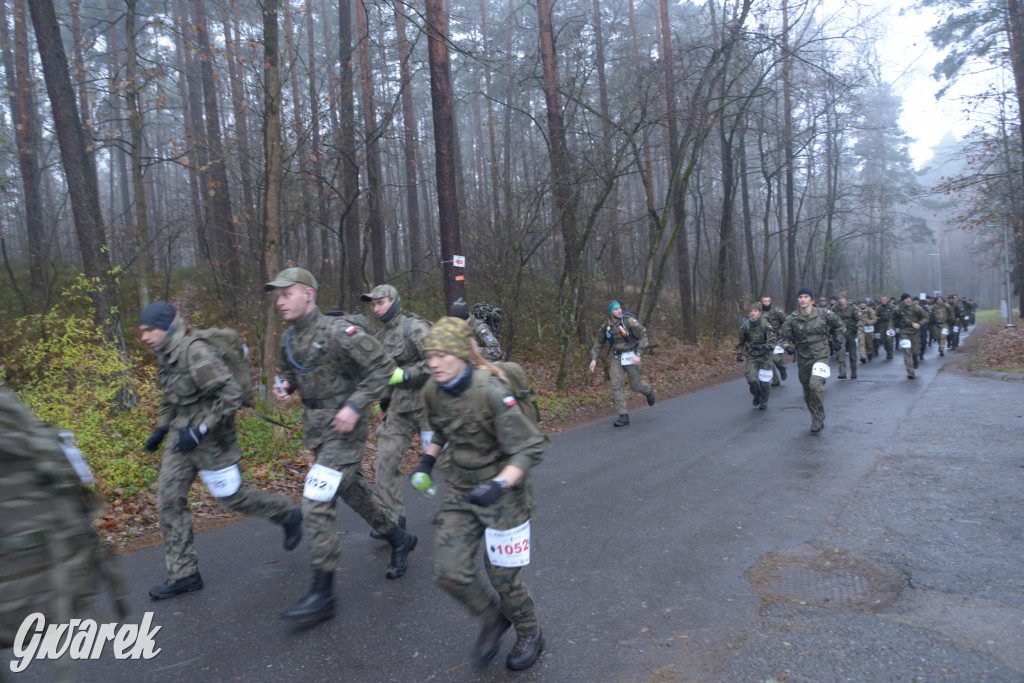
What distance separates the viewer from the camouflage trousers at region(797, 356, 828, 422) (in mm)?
9492

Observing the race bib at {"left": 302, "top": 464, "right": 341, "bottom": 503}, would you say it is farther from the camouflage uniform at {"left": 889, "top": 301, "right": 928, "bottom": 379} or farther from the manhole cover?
the camouflage uniform at {"left": 889, "top": 301, "right": 928, "bottom": 379}

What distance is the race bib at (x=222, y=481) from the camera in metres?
4.36

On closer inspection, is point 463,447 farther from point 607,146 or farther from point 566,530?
point 607,146

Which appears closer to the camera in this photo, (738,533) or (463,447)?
(463,447)

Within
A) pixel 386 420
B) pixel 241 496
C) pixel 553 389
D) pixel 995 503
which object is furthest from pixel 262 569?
pixel 553 389

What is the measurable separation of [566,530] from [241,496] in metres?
2.61

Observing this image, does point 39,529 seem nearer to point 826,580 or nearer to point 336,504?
point 336,504

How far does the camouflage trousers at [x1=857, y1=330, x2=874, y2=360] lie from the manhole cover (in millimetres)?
17164

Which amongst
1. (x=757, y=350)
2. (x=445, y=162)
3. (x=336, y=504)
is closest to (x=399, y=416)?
(x=336, y=504)

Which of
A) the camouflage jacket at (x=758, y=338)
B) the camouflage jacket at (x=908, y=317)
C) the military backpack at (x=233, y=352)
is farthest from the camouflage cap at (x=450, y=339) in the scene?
the camouflage jacket at (x=908, y=317)

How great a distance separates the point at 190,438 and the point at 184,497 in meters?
0.53

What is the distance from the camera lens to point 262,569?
4.91 meters

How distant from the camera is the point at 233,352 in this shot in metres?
4.55

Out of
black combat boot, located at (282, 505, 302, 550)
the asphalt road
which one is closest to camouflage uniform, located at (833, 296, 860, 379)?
the asphalt road
